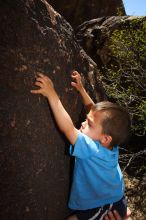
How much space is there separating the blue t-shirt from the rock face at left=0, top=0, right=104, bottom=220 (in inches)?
4.8

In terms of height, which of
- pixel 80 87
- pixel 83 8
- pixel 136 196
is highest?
pixel 83 8

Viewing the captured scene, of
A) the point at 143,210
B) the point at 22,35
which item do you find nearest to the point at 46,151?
the point at 22,35

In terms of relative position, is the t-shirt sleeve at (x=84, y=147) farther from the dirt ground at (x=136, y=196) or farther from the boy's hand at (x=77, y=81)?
the dirt ground at (x=136, y=196)

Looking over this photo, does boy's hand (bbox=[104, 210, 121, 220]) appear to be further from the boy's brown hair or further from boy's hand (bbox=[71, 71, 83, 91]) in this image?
boy's hand (bbox=[71, 71, 83, 91])

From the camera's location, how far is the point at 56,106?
7.39 ft

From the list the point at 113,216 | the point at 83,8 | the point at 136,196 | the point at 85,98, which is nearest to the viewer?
the point at 113,216

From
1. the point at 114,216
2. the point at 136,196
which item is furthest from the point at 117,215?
the point at 136,196

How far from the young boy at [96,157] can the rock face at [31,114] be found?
0.13 meters

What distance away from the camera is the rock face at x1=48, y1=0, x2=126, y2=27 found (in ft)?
54.2

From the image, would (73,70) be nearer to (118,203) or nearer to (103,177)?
(103,177)

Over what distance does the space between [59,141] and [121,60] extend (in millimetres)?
6651

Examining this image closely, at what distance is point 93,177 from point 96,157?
0.19 m

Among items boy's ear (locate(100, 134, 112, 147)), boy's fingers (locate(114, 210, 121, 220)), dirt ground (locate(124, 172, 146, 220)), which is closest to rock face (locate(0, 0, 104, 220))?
boy's ear (locate(100, 134, 112, 147))

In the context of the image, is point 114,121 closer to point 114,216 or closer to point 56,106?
point 56,106
